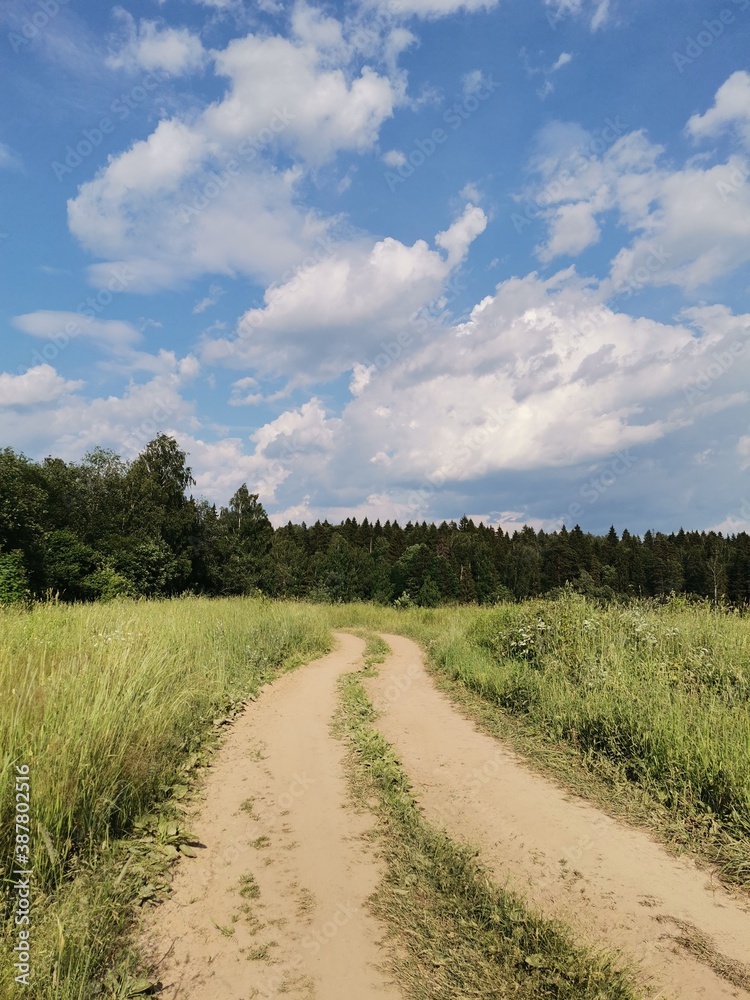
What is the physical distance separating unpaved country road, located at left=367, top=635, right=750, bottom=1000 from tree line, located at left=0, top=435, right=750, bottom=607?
7454mm

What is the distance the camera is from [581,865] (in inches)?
173

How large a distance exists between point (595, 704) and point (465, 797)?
2791mm

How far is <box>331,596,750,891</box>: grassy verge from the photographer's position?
526 centimetres

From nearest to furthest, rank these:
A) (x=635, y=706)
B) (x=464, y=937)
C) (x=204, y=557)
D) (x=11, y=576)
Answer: (x=464, y=937)
(x=635, y=706)
(x=11, y=576)
(x=204, y=557)

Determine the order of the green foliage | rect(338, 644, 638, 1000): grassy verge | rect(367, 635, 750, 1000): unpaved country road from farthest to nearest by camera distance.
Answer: the green foliage → rect(367, 635, 750, 1000): unpaved country road → rect(338, 644, 638, 1000): grassy verge

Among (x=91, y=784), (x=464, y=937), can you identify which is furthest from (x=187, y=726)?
(x=464, y=937)

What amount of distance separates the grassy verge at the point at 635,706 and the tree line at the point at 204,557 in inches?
89.3

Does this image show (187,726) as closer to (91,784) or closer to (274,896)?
(91,784)

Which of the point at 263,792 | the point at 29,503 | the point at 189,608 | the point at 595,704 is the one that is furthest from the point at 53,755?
the point at 29,503

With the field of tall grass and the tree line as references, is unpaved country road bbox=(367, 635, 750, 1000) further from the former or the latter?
the tree line

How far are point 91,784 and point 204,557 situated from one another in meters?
42.2

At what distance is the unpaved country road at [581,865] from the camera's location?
3.40 m

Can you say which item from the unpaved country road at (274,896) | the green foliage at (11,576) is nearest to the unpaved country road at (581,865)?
the unpaved country road at (274,896)

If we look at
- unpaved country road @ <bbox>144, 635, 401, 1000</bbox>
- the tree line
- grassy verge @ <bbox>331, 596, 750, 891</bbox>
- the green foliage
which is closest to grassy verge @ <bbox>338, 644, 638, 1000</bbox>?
unpaved country road @ <bbox>144, 635, 401, 1000</bbox>
